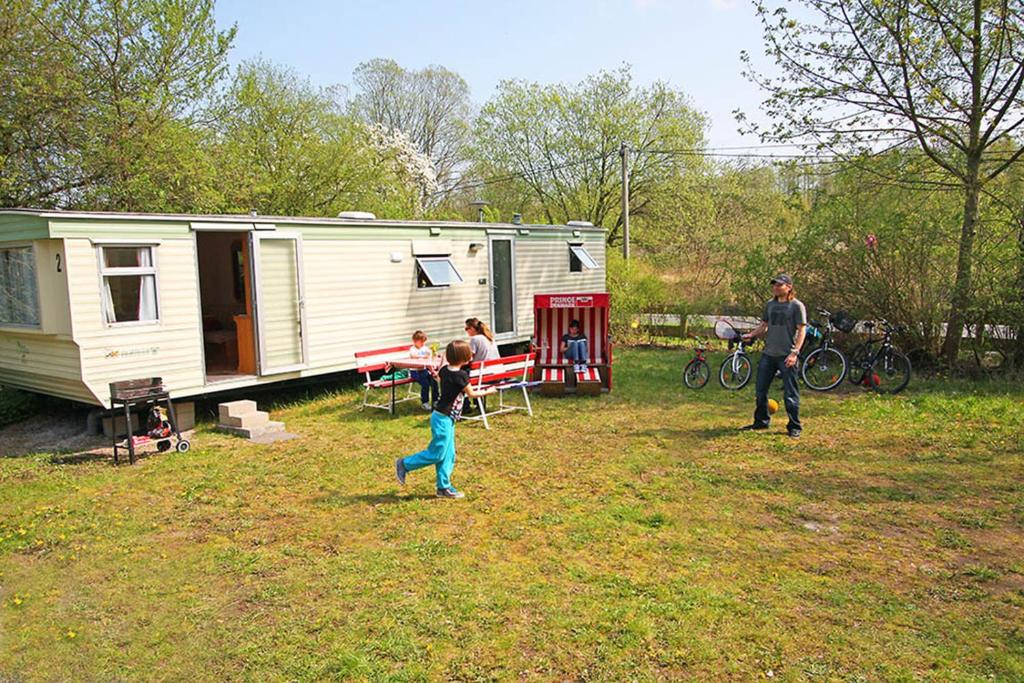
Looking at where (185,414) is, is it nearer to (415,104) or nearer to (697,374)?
(697,374)

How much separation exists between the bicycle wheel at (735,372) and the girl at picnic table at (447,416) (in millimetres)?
5885

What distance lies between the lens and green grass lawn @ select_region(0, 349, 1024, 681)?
3467 mm

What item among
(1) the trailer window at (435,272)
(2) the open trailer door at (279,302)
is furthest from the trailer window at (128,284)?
(1) the trailer window at (435,272)

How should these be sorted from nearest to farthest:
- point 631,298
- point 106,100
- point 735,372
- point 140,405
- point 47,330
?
point 47,330 → point 140,405 → point 735,372 → point 106,100 → point 631,298

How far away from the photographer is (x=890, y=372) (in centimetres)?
1038

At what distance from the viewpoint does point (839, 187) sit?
1237cm

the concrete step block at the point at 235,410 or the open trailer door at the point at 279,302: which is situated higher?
the open trailer door at the point at 279,302

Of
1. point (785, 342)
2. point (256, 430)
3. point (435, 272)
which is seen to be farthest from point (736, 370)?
point (256, 430)

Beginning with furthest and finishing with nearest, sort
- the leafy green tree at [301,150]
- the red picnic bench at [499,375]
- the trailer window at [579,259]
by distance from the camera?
1. the leafy green tree at [301,150]
2. the trailer window at [579,259]
3. the red picnic bench at [499,375]

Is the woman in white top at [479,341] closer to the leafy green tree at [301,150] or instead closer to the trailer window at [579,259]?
the trailer window at [579,259]

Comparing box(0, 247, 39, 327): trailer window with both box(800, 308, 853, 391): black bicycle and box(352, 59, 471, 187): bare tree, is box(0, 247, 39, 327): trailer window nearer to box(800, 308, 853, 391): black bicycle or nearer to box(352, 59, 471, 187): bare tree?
box(800, 308, 853, 391): black bicycle

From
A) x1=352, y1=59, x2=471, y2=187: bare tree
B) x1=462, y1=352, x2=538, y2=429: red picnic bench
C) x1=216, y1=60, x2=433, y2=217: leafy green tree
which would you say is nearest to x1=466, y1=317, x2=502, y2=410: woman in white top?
x1=462, y1=352, x2=538, y2=429: red picnic bench

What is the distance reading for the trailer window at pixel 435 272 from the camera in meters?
11.1

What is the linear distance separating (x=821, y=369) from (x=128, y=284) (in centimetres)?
894
